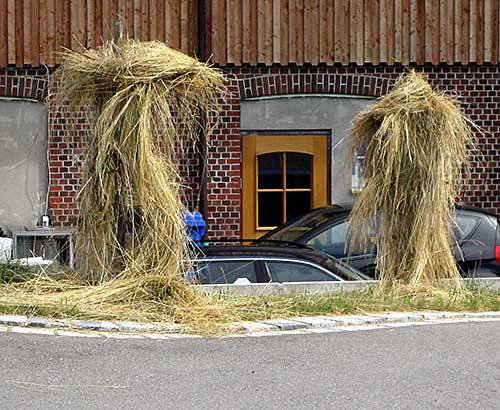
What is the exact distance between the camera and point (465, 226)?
39.1 ft

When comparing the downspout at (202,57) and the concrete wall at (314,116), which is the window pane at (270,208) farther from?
the downspout at (202,57)

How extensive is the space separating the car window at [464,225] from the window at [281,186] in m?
4.60

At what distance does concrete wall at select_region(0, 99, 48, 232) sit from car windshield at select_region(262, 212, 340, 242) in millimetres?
4633

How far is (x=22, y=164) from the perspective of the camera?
15.6 m

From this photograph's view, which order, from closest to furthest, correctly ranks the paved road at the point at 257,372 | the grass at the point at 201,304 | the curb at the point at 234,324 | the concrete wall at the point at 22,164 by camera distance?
the paved road at the point at 257,372
the curb at the point at 234,324
the grass at the point at 201,304
the concrete wall at the point at 22,164

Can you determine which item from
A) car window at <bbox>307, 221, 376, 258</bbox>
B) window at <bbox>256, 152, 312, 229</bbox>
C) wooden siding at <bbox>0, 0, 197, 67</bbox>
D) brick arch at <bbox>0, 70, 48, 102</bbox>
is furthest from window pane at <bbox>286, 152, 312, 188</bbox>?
car window at <bbox>307, 221, 376, 258</bbox>

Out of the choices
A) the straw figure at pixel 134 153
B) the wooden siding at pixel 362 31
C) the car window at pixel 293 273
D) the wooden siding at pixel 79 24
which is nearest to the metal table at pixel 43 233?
the wooden siding at pixel 79 24

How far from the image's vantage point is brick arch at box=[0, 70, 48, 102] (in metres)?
15.4

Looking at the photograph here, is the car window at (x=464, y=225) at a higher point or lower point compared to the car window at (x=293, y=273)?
higher

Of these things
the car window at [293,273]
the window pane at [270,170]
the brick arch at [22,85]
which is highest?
the brick arch at [22,85]

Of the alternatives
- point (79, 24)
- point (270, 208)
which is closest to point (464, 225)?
point (270, 208)

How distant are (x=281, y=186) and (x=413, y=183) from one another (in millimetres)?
6140

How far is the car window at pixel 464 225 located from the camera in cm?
1173

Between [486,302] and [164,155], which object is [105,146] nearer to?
[164,155]
